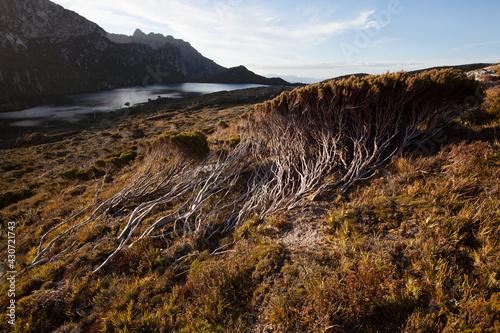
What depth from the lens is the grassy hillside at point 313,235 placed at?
10.2 ft

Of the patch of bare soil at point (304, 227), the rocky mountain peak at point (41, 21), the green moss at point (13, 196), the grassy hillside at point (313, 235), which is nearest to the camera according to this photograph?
the grassy hillside at point (313, 235)

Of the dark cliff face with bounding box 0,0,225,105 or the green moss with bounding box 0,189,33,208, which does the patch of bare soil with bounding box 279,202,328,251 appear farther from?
the dark cliff face with bounding box 0,0,225,105

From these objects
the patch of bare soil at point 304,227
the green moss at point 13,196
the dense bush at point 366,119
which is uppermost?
the dense bush at point 366,119

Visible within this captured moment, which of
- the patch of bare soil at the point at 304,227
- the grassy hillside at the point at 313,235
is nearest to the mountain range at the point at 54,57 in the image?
the grassy hillside at the point at 313,235

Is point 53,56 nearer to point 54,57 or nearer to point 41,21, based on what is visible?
point 54,57

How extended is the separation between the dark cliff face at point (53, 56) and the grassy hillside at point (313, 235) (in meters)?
139

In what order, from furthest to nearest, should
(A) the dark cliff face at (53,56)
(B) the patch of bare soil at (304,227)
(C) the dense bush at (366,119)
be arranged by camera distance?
(A) the dark cliff face at (53,56) → (C) the dense bush at (366,119) → (B) the patch of bare soil at (304,227)

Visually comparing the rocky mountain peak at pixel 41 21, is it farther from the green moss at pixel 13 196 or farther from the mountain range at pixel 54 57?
the green moss at pixel 13 196

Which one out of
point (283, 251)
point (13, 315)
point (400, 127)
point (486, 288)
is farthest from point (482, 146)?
point (13, 315)

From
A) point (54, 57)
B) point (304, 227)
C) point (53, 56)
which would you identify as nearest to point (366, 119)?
point (304, 227)

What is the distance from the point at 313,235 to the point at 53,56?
22668 centimetres

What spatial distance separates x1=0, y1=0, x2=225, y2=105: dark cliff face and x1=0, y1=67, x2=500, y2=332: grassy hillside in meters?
139

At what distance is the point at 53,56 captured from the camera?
498ft

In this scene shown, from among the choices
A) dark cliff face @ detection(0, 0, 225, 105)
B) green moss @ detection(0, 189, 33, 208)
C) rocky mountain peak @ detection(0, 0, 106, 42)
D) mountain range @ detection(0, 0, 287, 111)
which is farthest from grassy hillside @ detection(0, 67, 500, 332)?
rocky mountain peak @ detection(0, 0, 106, 42)
